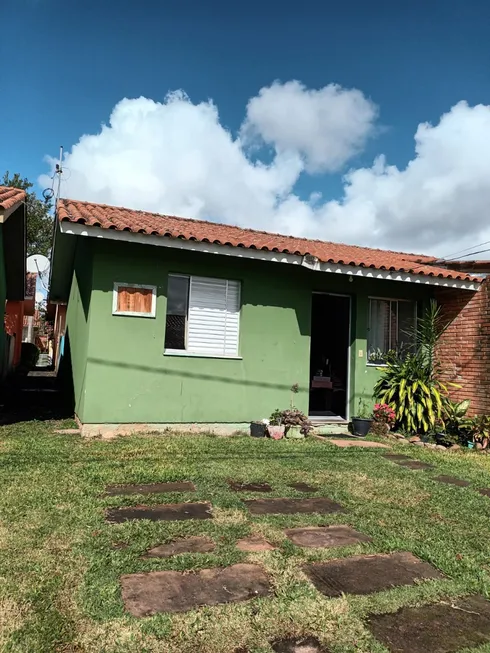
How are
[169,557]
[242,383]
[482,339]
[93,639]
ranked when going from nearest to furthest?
[93,639] → [169,557] → [242,383] → [482,339]

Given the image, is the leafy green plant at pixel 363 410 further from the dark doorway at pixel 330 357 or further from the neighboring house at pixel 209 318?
the dark doorway at pixel 330 357

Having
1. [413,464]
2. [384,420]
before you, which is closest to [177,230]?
[413,464]

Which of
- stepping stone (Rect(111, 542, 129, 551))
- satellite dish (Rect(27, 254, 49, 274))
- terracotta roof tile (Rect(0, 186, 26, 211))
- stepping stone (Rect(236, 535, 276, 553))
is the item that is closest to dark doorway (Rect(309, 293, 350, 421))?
terracotta roof tile (Rect(0, 186, 26, 211))

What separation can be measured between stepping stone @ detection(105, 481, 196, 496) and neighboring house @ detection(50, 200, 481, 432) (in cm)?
274

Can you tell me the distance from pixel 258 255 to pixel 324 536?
515 cm

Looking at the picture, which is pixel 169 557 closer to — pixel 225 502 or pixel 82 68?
pixel 225 502

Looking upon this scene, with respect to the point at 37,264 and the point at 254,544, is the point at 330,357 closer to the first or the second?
the point at 254,544

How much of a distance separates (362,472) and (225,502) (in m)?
2.29

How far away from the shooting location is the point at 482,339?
9.21m

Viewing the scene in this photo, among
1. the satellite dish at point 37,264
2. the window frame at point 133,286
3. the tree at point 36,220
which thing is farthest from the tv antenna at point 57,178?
the tree at point 36,220

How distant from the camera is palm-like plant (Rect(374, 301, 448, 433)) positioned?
29.7 ft

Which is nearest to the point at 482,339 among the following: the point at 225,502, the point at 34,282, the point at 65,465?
the point at 225,502

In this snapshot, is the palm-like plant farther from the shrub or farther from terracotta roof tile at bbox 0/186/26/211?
terracotta roof tile at bbox 0/186/26/211

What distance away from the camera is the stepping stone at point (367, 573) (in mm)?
2967
